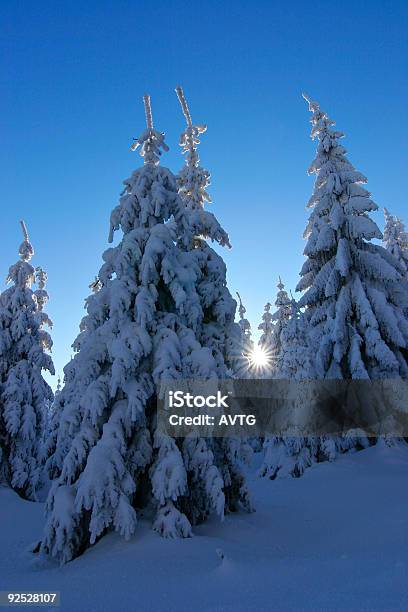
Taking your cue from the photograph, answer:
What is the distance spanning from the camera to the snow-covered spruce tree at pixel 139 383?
28.1 feet

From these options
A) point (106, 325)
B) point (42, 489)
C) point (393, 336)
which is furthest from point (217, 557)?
point (42, 489)

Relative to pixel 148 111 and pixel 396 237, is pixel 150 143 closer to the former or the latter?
pixel 148 111

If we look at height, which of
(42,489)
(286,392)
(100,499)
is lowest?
(42,489)

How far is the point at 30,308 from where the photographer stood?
22.1 meters

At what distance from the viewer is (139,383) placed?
31.6 feet

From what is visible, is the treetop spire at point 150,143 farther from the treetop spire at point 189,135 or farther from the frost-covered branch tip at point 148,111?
the treetop spire at point 189,135

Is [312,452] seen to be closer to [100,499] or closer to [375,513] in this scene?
[375,513]

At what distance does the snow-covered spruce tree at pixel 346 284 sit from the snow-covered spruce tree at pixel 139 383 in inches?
314

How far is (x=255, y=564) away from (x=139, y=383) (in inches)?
167

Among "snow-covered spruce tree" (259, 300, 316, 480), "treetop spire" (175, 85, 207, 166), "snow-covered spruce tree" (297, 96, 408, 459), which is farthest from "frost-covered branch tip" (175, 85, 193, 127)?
"snow-covered spruce tree" (259, 300, 316, 480)

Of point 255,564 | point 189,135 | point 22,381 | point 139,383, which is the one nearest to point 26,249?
point 22,381

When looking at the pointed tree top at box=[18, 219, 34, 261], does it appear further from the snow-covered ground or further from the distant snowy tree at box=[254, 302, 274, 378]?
the distant snowy tree at box=[254, 302, 274, 378]

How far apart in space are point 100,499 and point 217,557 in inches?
96.0

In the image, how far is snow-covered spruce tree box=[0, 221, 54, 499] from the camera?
20.0 meters
